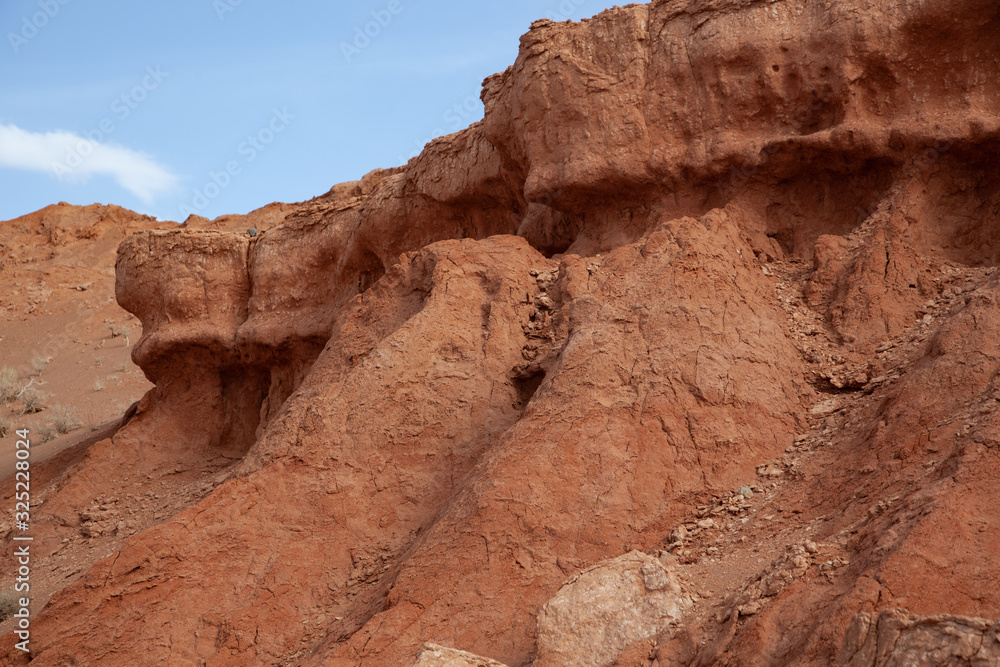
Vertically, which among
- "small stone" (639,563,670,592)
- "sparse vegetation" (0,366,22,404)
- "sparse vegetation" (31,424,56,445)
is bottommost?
"small stone" (639,563,670,592)

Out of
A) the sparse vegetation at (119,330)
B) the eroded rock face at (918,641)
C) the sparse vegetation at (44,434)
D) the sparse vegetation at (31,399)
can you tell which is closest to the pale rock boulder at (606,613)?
the eroded rock face at (918,641)

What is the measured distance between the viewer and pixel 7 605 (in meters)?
8.52

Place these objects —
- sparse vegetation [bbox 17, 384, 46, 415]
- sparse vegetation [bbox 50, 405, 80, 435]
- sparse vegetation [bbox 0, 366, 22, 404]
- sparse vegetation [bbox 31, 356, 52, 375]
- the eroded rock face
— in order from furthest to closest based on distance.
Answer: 1. sparse vegetation [bbox 31, 356, 52, 375]
2. sparse vegetation [bbox 0, 366, 22, 404]
3. sparse vegetation [bbox 17, 384, 46, 415]
4. sparse vegetation [bbox 50, 405, 80, 435]
5. the eroded rock face

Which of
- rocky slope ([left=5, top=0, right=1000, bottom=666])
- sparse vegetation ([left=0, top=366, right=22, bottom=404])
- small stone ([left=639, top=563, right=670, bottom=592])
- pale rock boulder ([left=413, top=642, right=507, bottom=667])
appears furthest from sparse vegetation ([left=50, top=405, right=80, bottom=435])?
small stone ([left=639, top=563, right=670, bottom=592])

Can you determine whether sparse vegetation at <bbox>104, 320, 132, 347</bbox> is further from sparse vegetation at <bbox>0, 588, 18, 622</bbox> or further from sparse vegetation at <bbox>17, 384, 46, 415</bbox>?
sparse vegetation at <bbox>0, 588, 18, 622</bbox>

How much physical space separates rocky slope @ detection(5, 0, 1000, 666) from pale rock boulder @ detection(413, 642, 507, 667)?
0.04 metres

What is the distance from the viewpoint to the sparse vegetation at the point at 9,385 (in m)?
20.8

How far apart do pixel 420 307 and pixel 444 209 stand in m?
2.46

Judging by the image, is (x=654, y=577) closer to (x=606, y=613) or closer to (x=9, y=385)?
(x=606, y=613)

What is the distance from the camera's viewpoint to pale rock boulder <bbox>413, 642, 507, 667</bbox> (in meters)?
4.78

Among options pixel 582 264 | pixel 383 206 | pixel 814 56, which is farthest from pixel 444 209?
pixel 814 56

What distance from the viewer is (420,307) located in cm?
837

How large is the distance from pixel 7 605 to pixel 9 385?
14222 millimetres

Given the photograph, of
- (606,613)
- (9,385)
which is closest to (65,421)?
(9,385)
